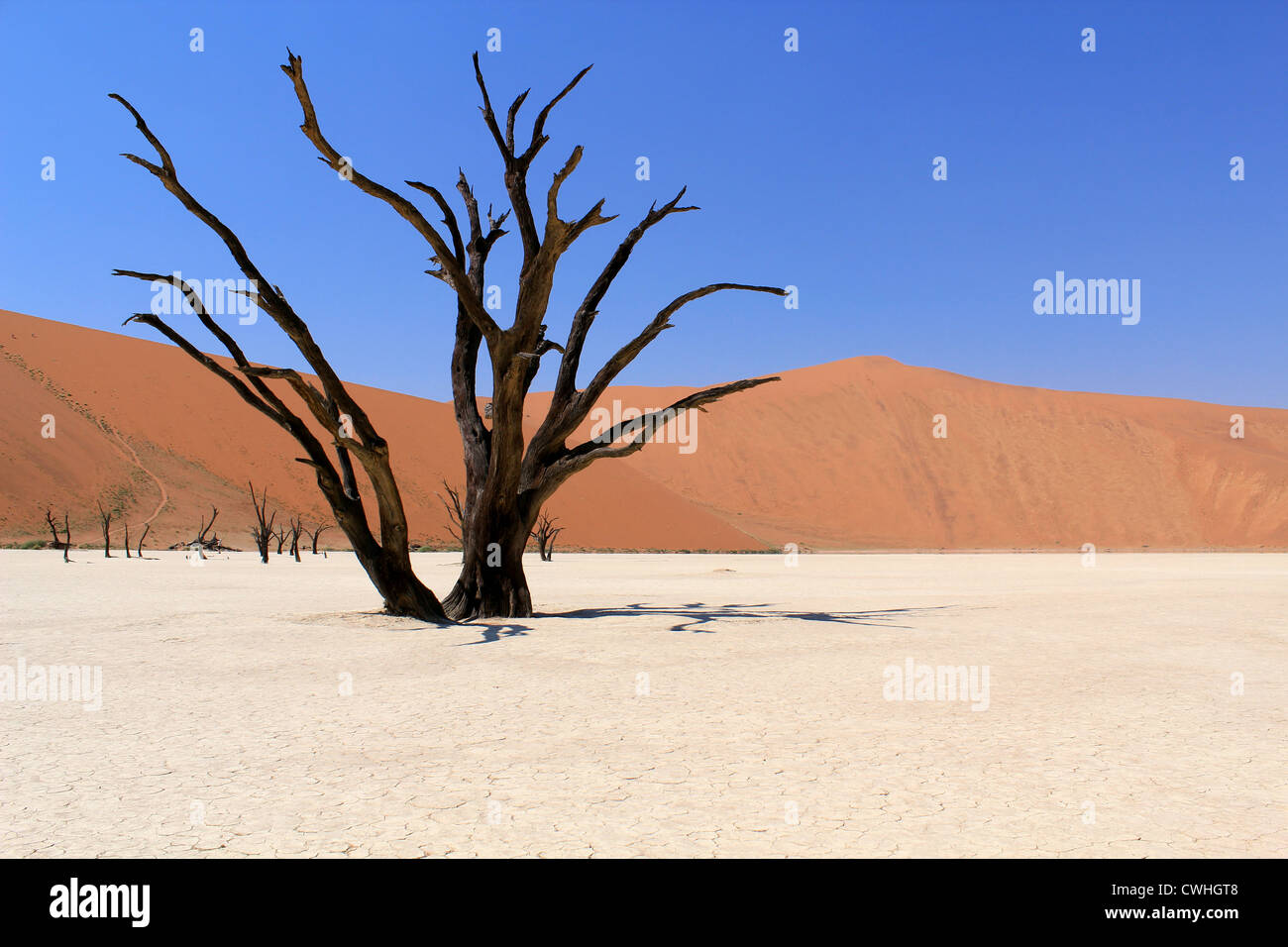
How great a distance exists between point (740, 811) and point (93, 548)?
40.6 m

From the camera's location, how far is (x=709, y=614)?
13.5 m

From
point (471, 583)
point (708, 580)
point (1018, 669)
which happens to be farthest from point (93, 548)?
point (1018, 669)

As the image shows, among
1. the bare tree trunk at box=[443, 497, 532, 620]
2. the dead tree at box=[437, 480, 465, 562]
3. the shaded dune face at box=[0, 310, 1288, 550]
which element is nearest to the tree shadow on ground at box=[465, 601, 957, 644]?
the bare tree trunk at box=[443, 497, 532, 620]

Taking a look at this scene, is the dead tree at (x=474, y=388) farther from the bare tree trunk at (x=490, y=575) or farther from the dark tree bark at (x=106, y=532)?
the dark tree bark at (x=106, y=532)

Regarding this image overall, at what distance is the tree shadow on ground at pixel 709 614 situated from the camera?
1163cm

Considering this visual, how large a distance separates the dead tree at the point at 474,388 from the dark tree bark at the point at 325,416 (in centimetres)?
2

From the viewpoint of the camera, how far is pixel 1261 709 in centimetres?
666

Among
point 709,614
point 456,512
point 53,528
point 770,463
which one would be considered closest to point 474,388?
point 709,614

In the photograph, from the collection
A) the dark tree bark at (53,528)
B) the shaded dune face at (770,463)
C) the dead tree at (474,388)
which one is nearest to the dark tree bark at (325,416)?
the dead tree at (474,388)

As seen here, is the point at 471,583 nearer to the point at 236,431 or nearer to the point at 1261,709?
the point at 1261,709

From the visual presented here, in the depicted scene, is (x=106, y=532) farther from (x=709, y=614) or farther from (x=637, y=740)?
(x=637, y=740)

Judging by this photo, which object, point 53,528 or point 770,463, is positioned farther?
point 770,463

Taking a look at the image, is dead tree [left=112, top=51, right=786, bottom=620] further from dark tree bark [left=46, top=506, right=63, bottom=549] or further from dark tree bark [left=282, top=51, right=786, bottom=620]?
dark tree bark [left=46, top=506, right=63, bottom=549]

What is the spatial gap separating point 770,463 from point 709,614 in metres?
63.8
